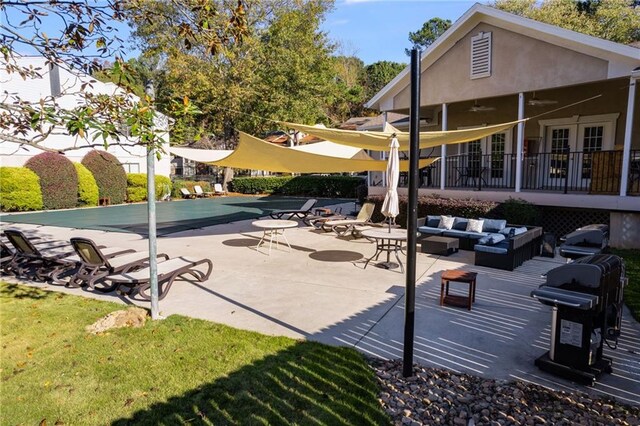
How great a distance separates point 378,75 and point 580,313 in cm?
4624

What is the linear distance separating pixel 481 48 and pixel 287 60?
1696 centimetres

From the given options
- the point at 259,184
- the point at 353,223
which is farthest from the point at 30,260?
the point at 259,184

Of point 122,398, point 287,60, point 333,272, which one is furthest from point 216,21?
point 287,60

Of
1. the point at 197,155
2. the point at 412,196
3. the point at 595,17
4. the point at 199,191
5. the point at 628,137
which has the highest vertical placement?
the point at 595,17

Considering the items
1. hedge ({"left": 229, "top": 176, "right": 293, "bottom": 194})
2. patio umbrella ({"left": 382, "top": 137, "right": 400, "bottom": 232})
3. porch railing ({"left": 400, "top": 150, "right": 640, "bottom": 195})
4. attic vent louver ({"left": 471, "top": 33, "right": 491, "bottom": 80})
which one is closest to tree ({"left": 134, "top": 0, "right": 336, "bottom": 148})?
hedge ({"left": 229, "top": 176, "right": 293, "bottom": 194})

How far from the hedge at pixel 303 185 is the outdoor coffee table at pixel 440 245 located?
14352 millimetres

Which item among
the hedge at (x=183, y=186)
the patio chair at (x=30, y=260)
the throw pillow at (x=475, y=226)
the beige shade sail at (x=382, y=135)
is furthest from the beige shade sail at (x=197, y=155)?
the hedge at (x=183, y=186)

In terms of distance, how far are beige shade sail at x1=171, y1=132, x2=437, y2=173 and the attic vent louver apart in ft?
9.53

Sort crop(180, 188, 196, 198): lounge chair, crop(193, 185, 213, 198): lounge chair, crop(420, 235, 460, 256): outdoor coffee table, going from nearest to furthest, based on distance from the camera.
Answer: crop(420, 235, 460, 256): outdoor coffee table < crop(180, 188, 196, 198): lounge chair < crop(193, 185, 213, 198): lounge chair

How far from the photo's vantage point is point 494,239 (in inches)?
312

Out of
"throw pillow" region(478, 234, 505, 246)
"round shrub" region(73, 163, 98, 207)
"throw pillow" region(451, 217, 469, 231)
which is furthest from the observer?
"round shrub" region(73, 163, 98, 207)

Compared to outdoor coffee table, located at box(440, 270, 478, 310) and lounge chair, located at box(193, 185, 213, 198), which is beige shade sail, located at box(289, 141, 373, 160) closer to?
outdoor coffee table, located at box(440, 270, 478, 310)

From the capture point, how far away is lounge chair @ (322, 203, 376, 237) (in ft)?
36.1

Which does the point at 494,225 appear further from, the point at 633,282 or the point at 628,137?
the point at 628,137
